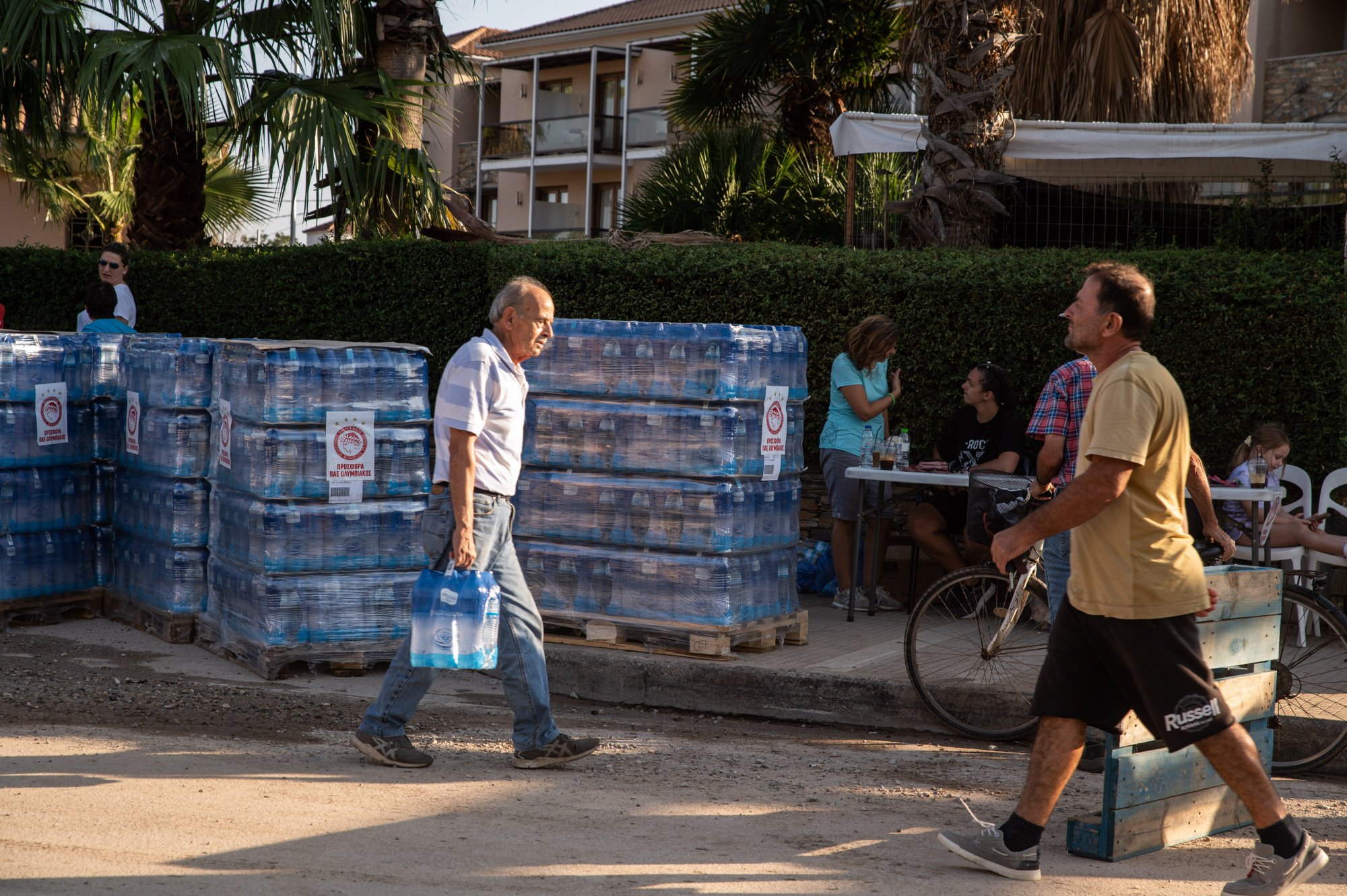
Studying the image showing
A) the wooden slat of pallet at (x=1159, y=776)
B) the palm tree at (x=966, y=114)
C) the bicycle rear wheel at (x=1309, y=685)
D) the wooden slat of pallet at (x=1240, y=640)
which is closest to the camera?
the wooden slat of pallet at (x=1159, y=776)

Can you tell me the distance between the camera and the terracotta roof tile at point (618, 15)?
1395 inches

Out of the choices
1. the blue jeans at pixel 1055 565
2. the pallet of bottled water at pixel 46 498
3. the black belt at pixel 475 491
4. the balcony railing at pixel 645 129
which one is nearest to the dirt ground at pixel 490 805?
the blue jeans at pixel 1055 565

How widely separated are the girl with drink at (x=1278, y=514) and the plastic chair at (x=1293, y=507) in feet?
0.15

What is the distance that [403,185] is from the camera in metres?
13.6

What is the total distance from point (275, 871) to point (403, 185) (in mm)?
10400

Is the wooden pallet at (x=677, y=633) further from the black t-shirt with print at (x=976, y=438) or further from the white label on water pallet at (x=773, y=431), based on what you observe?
the black t-shirt with print at (x=976, y=438)

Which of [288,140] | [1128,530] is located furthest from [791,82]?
[1128,530]

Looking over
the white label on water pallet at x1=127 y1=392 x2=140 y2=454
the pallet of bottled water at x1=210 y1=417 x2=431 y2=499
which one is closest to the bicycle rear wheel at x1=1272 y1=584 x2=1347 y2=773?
the pallet of bottled water at x1=210 y1=417 x2=431 y2=499

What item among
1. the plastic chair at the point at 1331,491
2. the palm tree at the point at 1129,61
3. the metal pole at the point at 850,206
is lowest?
the plastic chair at the point at 1331,491

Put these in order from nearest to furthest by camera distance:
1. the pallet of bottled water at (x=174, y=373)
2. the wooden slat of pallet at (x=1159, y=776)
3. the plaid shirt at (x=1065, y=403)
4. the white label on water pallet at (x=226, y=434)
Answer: the wooden slat of pallet at (x=1159, y=776), the plaid shirt at (x=1065, y=403), the white label on water pallet at (x=226, y=434), the pallet of bottled water at (x=174, y=373)

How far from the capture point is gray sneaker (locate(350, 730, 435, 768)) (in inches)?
215

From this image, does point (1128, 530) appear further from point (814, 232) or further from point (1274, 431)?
point (814, 232)

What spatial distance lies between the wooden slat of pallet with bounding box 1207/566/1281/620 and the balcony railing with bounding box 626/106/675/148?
3235 centimetres

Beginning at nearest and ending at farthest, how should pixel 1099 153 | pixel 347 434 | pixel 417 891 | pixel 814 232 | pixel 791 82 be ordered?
pixel 417 891 → pixel 347 434 → pixel 1099 153 → pixel 814 232 → pixel 791 82
